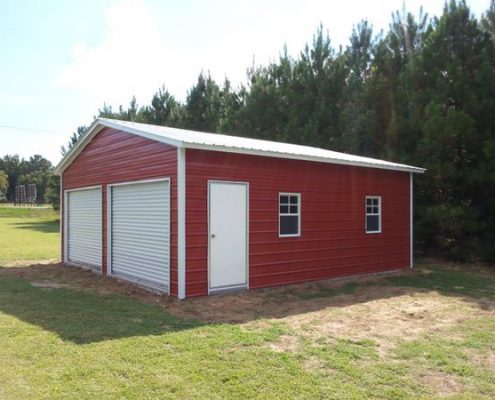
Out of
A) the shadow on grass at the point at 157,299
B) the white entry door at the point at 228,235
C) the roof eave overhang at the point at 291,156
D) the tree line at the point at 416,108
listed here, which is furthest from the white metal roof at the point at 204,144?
the shadow on grass at the point at 157,299

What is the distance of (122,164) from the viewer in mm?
9891

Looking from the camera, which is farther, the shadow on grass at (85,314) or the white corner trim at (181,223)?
the white corner trim at (181,223)

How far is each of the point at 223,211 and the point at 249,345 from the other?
3.48 m

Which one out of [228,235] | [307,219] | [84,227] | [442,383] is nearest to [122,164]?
[84,227]

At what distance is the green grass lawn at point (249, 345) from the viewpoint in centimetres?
397

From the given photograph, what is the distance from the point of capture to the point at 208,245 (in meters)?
8.04

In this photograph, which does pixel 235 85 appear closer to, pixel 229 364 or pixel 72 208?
pixel 72 208

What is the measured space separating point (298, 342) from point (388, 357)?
1.05 meters

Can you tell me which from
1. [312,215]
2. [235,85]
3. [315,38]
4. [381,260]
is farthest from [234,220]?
[235,85]

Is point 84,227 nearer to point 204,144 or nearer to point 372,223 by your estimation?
point 204,144

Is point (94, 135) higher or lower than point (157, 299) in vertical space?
higher

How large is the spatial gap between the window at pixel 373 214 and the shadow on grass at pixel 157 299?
4.38 ft

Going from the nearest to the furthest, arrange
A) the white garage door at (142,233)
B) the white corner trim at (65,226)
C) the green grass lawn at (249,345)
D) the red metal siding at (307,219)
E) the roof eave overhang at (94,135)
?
the green grass lawn at (249,345)
the red metal siding at (307,219)
the roof eave overhang at (94,135)
the white garage door at (142,233)
the white corner trim at (65,226)

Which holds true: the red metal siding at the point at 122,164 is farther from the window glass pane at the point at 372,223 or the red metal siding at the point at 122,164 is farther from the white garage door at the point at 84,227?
the window glass pane at the point at 372,223
